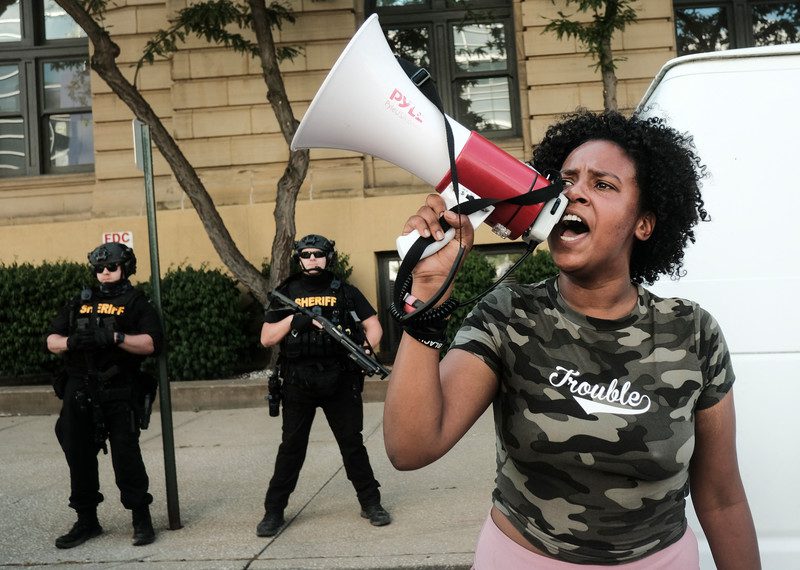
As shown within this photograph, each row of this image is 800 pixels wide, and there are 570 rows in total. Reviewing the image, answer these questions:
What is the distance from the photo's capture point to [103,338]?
214 inches

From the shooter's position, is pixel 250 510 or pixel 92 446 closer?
pixel 92 446

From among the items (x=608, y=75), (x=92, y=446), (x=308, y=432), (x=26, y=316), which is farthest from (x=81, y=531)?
(x=608, y=75)

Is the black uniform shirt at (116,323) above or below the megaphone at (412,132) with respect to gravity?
below

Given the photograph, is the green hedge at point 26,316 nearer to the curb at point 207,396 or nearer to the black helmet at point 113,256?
the curb at point 207,396

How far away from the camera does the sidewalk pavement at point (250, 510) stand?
17.0 feet

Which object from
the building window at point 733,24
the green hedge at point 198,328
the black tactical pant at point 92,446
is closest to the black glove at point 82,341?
the black tactical pant at point 92,446

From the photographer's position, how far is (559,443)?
1935 mm

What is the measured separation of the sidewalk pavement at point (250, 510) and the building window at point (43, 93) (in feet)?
20.3

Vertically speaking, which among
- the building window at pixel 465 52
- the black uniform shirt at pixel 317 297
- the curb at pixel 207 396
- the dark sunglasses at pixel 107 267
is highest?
the building window at pixel 465 52

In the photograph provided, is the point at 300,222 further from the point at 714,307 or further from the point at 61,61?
the point at 714,307

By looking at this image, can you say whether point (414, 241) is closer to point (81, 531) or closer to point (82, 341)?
point (82, 341)

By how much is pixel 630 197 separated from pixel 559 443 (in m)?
0.61

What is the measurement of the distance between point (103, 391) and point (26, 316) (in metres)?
5.88

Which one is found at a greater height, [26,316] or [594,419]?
[26,316]
